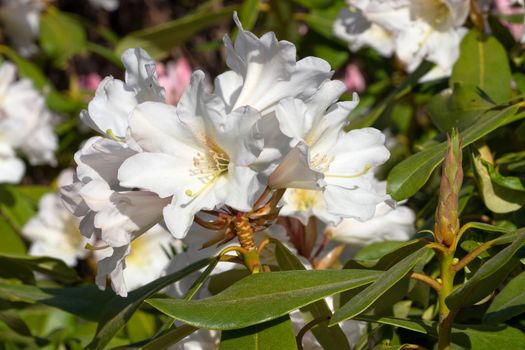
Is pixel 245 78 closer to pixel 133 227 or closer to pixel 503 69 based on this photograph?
pixel 133 227

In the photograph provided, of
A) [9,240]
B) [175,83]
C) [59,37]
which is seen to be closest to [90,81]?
[59,37]

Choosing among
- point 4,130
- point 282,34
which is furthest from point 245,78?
point 4,130

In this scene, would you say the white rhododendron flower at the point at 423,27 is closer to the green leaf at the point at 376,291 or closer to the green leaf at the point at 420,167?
the green leaf at the point at 420,167

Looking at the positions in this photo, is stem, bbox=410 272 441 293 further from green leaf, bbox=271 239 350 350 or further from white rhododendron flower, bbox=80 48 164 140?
white rhododendron flower, bbox=80 48 164 140

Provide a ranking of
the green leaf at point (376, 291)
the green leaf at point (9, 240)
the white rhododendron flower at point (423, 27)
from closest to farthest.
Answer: the green leaf at point (376, 291), the white rhododendron flower at point (423, 27), the green leaf at point (9, 240)

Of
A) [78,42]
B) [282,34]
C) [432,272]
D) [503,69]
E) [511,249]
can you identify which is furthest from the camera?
[78,42]

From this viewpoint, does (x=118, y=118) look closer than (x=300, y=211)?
Yes

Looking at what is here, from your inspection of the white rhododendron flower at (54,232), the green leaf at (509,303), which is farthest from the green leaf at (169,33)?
the green leaf at (509,303)
